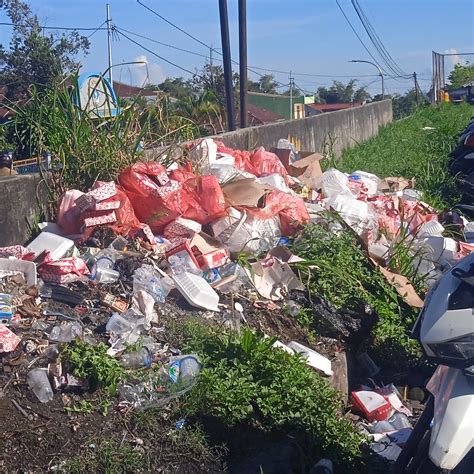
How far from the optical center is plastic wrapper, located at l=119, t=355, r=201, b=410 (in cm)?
402

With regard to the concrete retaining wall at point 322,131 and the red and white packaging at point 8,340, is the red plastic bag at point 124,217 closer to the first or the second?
the red and white packaging at point 8,340

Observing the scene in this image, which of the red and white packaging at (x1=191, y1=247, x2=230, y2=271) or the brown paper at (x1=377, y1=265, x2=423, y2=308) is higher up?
the red and white packaging at (x1=191, y1=247, x2=230, y2=271)

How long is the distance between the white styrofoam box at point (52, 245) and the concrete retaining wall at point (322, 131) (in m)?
3.45

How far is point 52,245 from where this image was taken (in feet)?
18.0

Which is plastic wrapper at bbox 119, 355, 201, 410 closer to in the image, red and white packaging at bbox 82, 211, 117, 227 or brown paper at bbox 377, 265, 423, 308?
red and white packaging at bbox 82, 211, 117, 227

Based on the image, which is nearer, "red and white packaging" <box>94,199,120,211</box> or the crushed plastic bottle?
the crushed plastic bottle

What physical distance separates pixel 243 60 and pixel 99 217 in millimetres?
7305

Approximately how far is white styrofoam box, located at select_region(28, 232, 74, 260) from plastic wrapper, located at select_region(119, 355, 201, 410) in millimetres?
1473

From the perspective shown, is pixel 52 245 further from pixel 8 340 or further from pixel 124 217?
pixel 8 340

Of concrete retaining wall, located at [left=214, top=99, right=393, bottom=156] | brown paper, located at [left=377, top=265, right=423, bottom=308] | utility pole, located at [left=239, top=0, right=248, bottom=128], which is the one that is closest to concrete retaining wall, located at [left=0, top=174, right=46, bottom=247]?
brown paper, located at [left=377, top=265, right=423, bottom=308]

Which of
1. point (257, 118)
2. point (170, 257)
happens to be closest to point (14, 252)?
point (170, 257)

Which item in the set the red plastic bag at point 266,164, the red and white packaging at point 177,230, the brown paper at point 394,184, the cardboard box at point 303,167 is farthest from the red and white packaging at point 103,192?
the brown paper at point 394,184

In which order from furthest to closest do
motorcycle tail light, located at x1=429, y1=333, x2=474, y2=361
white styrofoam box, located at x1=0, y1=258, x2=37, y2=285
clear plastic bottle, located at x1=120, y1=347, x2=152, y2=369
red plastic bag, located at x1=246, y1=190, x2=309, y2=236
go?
red plastic bag, located at x1=246, y1=190, x2=309, y2=236 < white styrofoam box, located at x1=0, y1=258, x2=37, y2=285 < clear plastic bottle, located at x1=120, y1=347, x2=152, y2=369 < motorcycle tail light, located at x1=429, y1=333, x2=474, y2=361

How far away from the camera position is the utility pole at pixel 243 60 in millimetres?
12470
